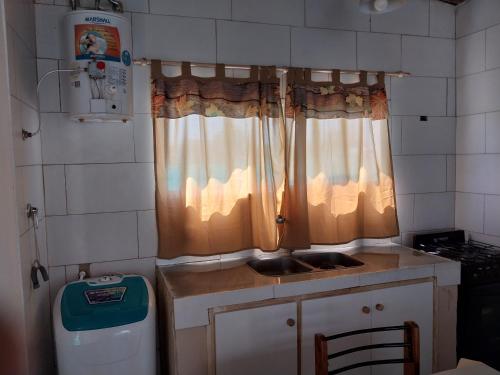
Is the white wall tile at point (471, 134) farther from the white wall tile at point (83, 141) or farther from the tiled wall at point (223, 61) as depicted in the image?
the white wall tile at point (83, 141)

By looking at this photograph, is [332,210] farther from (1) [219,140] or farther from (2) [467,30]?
(2) [467,30]

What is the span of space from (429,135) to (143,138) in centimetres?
170

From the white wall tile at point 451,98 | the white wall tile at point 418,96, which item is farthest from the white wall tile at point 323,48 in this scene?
the white wall tile at point 451,98

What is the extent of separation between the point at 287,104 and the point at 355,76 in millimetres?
480

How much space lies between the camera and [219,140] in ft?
6.75

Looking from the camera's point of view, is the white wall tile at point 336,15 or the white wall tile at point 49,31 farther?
the white wall tile at point 336,15

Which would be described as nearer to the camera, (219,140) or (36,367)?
(36,367)

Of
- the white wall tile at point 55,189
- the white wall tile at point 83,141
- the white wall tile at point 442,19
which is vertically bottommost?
the white wall tile at point 55,189

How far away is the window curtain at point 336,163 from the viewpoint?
2.17 m

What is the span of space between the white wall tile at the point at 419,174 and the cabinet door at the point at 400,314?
0.70 metres

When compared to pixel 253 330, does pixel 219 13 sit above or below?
above

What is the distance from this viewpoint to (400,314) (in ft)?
6.39

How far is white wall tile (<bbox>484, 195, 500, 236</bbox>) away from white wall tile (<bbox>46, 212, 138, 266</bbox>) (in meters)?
1.99

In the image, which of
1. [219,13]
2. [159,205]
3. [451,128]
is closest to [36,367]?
[159,205]
